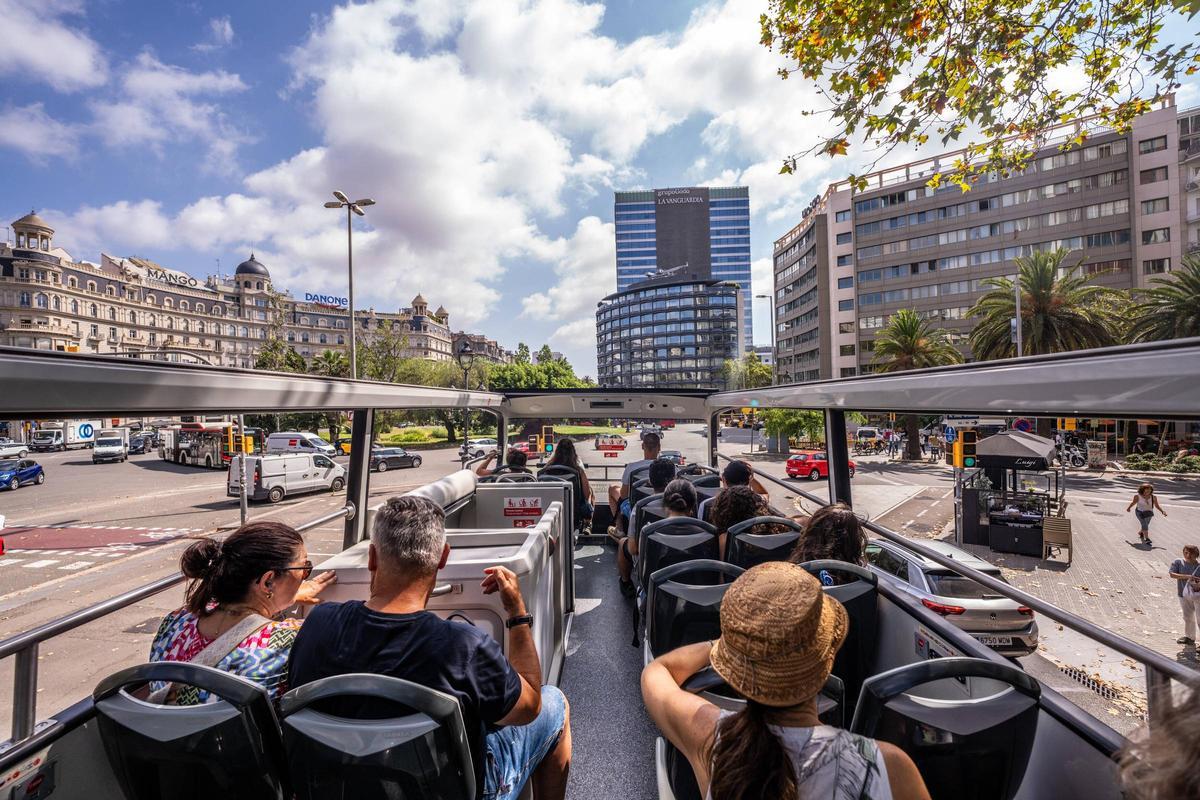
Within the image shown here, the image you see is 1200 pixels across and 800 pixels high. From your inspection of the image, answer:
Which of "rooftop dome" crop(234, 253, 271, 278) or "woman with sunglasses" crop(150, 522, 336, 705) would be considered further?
"rooftop dome" crop(234, 253, 271, 278)

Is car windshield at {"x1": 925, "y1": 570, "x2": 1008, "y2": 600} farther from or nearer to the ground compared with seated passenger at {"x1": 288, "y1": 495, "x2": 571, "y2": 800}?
nearer to the ground

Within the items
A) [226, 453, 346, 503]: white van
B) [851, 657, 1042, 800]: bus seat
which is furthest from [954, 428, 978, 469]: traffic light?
[226, 453, 346, 503]: white van

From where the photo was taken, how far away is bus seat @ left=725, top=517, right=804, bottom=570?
313 centimetres

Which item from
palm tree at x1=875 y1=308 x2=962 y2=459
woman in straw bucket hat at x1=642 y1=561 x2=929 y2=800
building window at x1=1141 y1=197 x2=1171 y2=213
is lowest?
woman in straw bucket hat at x1=642 y1=561 x2=929 y2=800

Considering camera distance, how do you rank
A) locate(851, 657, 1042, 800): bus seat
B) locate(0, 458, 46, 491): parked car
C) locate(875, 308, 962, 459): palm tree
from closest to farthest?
1. locate(851, 657, 1042, 800): bus seat
2. locate(0, 458, 46, 491): parked car
3. locate(875, 308, 962, 459): palm tree

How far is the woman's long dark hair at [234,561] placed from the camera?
6.15ft

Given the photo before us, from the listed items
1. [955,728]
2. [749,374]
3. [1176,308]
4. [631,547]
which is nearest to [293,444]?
[631,547]

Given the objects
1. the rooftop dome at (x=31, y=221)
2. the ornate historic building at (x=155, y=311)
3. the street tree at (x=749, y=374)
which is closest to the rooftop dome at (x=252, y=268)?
the ornate historic building at (x=155, y=311)

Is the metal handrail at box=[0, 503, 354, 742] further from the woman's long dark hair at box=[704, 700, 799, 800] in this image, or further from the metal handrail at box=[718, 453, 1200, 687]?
the metal handrail at box=[718, 453, 1200, 687]

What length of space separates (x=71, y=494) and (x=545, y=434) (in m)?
24.4

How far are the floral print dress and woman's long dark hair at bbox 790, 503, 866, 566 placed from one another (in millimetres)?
2288

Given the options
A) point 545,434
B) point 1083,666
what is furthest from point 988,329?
point 545,434

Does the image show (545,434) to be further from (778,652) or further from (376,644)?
(778,652)

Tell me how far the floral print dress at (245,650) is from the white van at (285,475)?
16853 mm
